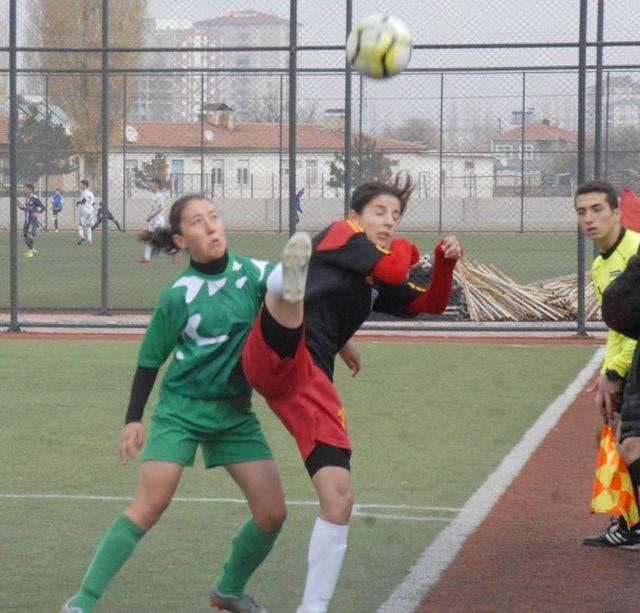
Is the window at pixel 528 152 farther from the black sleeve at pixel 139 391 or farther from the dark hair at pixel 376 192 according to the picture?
the black sleeve at pixel 139 391

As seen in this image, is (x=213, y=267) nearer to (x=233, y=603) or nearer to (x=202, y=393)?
(x=202, y=393)

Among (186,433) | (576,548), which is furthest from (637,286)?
(576,548)

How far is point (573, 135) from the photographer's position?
80.4ft

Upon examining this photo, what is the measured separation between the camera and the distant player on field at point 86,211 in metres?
33.5

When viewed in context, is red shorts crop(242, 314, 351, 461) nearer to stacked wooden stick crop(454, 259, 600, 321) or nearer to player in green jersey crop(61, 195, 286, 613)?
player in green jersey crop(61, 195, 286, 613)

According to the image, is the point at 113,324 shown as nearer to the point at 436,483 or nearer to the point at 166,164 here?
the point at 436,483

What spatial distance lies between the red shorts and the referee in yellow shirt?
1.54 meters

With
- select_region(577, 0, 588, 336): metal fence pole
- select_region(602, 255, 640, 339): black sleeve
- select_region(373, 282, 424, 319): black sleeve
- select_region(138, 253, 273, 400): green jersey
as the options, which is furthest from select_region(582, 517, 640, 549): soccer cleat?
select_region(577, 0, 588, 336): metal fence pole

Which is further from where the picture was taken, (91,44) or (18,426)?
(91,44)

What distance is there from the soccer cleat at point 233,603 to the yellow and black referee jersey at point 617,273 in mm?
1905

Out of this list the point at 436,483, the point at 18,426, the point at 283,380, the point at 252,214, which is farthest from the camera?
the point at 252,214

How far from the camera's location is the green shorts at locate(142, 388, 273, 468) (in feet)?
16.5

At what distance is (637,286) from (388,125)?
16568 mm

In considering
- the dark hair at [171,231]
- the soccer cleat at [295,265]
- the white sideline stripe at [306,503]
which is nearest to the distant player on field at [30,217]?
the white sideline stripe at [306,503]
